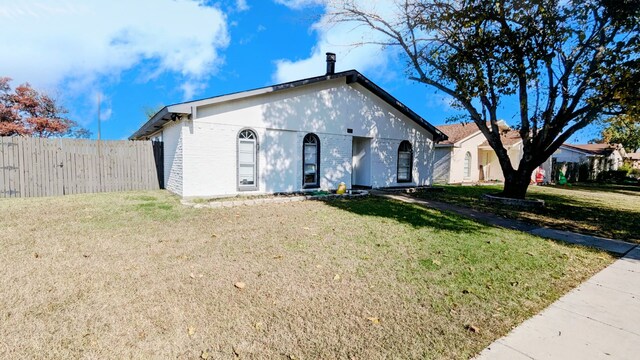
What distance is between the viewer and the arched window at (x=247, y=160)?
10.8 meters

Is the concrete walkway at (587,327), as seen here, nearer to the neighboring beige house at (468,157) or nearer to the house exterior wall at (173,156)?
the house exterior wall at (173,156)

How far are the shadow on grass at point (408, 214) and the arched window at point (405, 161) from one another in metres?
4.71

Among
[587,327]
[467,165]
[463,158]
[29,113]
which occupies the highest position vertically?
[29,113]

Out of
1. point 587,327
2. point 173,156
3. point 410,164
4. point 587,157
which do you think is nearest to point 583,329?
point 587,327

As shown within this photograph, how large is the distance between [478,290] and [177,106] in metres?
9.14

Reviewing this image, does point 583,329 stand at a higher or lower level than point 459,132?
lower

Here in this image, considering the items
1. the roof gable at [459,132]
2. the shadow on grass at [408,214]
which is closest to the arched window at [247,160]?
the shadow on grass at [408,214]

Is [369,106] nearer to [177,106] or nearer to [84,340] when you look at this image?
[177,106]

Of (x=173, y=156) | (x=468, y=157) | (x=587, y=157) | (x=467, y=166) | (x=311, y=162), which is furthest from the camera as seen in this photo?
(x=587, y=157)

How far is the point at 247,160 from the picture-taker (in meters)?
11.0

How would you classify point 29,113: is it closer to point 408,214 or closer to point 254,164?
point 254,164

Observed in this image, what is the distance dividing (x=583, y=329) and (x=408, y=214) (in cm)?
554

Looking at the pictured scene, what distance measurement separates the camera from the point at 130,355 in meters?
2.43

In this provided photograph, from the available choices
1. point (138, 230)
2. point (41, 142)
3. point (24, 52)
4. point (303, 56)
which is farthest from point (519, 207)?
point (24, 52)
